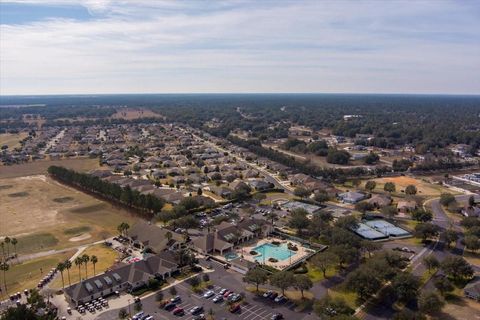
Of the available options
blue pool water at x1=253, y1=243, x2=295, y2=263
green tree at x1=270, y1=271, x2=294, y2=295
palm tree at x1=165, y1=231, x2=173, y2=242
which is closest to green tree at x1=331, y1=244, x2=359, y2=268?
blue pool water at x1=253, y1=243, x2=295, y2=263

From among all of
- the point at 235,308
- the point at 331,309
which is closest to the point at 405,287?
the point at 331,309

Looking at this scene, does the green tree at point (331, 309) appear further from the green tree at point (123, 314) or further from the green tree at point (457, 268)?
the green tree at point (123, 314)

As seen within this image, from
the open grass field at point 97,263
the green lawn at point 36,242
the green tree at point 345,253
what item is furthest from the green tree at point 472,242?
the green lawn at point 36,242

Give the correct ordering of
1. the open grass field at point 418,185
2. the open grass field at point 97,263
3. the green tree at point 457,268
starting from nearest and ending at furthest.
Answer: the green tree at point 457,268
the open grass field at point 97,263
the open grass field at point 418,185

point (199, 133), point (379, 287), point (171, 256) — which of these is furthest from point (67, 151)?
point (379, 287)

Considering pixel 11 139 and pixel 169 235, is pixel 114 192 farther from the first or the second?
pixel 11 139

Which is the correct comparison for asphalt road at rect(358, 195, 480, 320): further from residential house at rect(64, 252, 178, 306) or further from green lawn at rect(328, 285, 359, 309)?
residential house at rect(64, 252, 178, 306)
